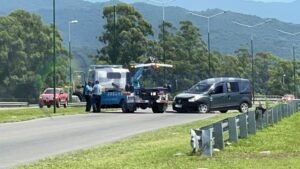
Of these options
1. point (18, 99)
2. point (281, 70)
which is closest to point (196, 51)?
point (18, 99)

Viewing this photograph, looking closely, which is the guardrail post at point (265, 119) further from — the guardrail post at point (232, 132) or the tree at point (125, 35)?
the tree at point (125, 35)

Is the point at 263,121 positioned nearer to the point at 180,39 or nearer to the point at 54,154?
the point at 54,154

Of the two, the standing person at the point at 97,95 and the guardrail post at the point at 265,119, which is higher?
the standing person at the point at 97,95

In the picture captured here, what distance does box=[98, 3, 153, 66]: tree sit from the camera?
88.1m

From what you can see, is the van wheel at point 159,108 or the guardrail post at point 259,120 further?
the van wheel at point 159,108

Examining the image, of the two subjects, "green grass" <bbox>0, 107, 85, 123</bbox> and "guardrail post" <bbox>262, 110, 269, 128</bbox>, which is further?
"green grass" <bbox>0, 107, 85, 123</bbox>

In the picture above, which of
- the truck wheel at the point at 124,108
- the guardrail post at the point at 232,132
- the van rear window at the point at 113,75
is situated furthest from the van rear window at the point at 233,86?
the guardrail post at the point at 232,132

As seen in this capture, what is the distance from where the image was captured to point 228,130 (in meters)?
19.8

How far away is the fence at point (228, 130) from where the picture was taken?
53.7 ft

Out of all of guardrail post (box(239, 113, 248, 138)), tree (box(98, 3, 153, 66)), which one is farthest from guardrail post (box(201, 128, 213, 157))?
tree (box(98, 3, 153, 66))

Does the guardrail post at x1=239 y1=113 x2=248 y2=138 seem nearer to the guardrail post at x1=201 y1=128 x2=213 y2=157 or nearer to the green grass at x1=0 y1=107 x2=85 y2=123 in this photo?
the guardrail post at x1=201 y1=128 x2=213 y2=157

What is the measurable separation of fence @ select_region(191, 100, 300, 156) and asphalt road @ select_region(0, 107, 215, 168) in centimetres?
375

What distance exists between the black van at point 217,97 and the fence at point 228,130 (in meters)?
12.5

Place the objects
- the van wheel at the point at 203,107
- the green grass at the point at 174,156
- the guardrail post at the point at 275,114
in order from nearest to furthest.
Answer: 1. the green grass at the point at 174,156
2. the guardrail post at the point at 275,114
3. the van wheel at the point at 203,107
